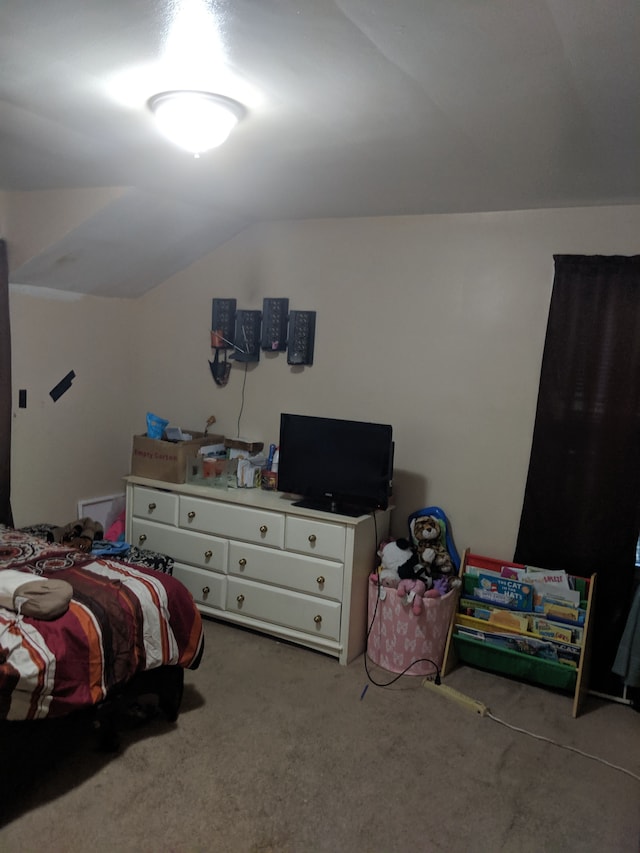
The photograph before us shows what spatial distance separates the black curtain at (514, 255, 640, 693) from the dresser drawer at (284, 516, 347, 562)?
1019 millimetres

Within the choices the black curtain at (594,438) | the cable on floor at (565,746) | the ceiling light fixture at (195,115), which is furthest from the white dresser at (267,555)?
the ceiling light fixture at (195,115)

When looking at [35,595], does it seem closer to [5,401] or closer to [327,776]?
[327,776]

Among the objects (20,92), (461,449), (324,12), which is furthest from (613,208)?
(20,92)

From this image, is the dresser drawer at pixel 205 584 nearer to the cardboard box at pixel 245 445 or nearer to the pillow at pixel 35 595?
the cardboard box at pixel 245 445

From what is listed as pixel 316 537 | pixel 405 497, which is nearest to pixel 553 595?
pixel 405 497

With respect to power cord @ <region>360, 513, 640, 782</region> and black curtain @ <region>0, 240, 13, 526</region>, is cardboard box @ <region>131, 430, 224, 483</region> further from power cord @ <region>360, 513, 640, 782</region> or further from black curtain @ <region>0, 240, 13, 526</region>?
power cord @ <region>360, 513, 640, 782</region>

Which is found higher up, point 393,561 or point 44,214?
point 44,214

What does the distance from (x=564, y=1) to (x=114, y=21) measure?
3.47ft

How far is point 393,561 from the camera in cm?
325

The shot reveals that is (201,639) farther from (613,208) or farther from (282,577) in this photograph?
(613,208)

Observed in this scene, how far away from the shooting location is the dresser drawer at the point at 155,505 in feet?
11.8

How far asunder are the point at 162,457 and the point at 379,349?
1442mm

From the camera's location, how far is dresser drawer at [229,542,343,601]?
3168mm

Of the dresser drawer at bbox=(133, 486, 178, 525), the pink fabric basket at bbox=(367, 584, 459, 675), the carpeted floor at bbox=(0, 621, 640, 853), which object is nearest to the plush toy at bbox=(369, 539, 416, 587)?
the pink fabric basket at bbox=(367, 584, 459, 675)
